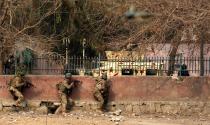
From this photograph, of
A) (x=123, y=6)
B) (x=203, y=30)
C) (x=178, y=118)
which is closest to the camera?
(x=203, y=30)

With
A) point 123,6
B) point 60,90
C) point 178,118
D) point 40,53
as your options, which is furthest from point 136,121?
point 40,53

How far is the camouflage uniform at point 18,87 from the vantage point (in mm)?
Answer: 20688

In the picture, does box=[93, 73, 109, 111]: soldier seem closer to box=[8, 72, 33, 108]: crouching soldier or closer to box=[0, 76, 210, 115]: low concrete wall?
box=[0, 76, 210, 115]: low concrete wall

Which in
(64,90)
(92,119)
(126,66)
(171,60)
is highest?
(171,60)

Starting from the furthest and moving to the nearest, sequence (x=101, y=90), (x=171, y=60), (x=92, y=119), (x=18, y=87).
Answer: (x=171, y=60), (x=18, y=87), (x=101, y=90), (x=92, y=119)

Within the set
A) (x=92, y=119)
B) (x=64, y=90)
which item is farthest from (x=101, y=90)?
(x=92, y=119)

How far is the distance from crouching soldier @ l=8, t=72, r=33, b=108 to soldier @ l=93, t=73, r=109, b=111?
2654mm

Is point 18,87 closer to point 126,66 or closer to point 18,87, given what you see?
point 18,87

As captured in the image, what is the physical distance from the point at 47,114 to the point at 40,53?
3.93 metres

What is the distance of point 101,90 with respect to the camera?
20.5 m

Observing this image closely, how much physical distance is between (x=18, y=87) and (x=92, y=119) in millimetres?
3514

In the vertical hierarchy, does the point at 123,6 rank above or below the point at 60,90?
above

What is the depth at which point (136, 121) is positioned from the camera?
18.6 metres

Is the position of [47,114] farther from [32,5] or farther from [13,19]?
[32,5]
